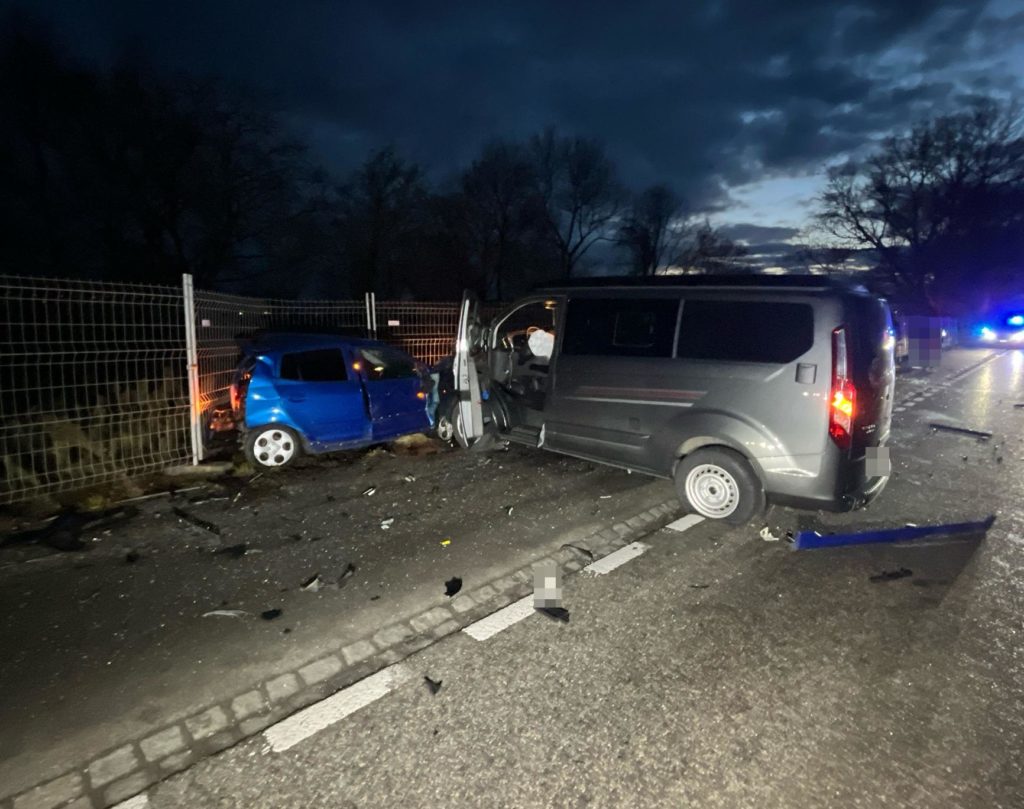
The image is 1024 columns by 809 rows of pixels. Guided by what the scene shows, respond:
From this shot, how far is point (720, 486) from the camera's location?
5.37m

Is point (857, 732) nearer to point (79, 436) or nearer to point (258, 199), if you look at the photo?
point (79, 436)

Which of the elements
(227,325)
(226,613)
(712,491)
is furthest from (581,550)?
(227,325)

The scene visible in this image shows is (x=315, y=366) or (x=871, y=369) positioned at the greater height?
(x=871, y=369)

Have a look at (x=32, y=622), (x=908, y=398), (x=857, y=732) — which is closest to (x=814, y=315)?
(x=857, y=732)

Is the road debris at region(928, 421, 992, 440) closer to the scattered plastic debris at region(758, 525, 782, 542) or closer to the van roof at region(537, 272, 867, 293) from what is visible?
the van roof at region(537, 272, 867, 293)

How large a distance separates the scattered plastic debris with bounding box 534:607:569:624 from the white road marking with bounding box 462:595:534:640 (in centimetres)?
8

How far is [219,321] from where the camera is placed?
27.4 feet

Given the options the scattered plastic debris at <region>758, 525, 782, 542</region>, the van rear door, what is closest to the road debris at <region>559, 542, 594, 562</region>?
the scattered plastic debris at <region>758, 525, 782, 542</region>

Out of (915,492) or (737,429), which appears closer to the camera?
(737,429)

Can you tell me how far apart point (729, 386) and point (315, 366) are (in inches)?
181

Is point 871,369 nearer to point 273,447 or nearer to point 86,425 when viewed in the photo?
point 273,447

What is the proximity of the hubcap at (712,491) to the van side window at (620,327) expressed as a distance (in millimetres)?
1100

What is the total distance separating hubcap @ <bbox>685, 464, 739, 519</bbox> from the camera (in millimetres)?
5328

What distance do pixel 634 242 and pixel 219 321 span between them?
4049cm
